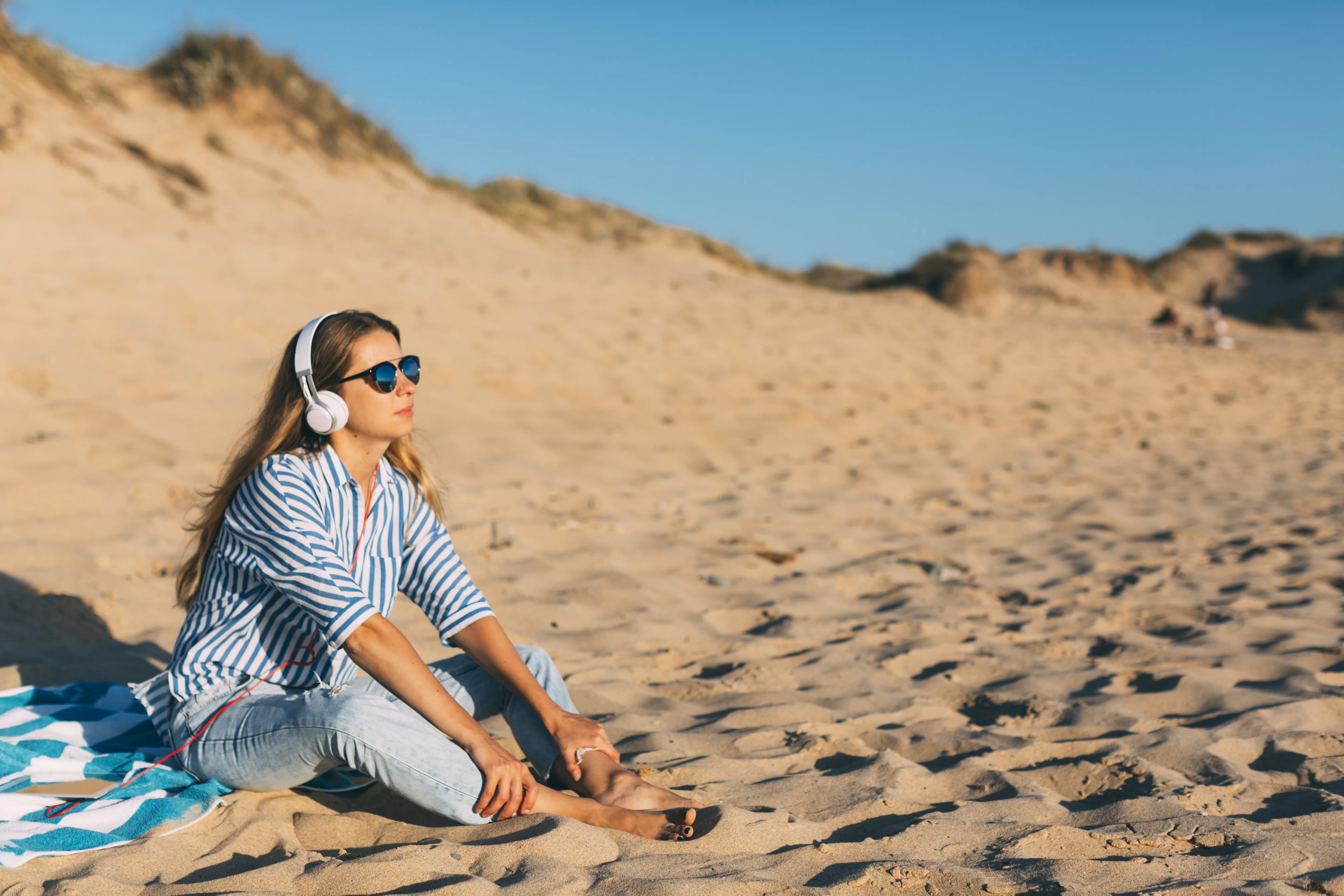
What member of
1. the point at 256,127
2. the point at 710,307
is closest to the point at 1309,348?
the point at 710,307

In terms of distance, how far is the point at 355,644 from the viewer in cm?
218

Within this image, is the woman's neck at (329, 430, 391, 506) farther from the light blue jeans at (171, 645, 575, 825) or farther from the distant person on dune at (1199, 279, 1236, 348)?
the distant person on dune at (1199, 279, 1236, 348)

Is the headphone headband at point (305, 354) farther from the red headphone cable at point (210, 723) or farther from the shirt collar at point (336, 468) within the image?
the red headphone cable at point (210, 723)

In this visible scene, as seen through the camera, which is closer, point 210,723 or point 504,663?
point 210,723

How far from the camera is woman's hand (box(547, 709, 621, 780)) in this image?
7.79 ft

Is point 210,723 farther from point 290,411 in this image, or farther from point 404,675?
point 290,411

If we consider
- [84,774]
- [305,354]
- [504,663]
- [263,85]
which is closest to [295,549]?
[305,354]

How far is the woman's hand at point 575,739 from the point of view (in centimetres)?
238

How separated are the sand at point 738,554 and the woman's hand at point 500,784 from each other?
2.2 inches

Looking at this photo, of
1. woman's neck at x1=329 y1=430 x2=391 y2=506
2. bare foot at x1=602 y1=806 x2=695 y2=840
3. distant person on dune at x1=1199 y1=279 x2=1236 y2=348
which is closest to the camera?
bare foot at x1=602 y1=806 x2=695 y2=840

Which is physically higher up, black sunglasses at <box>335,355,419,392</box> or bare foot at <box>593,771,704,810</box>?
black sunglasses at <box>335,355,419,392</box>

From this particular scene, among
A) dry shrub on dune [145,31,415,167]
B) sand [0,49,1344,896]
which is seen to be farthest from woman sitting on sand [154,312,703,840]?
dry shrub on dune [145,31,415,167]

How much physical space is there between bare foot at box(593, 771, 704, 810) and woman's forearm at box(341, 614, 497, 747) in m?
0.32

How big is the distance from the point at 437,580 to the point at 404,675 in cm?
48
